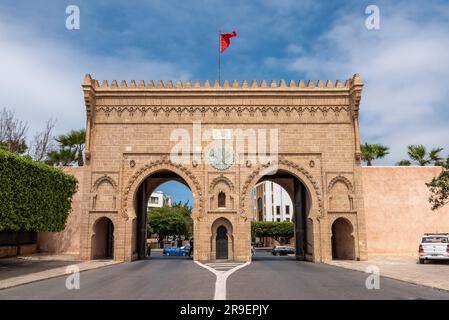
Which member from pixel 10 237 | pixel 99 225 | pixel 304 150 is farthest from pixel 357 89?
pixel 10 237

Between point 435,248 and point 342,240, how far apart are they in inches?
244

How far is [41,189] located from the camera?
20.2 m

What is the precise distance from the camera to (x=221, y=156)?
24.8 metres

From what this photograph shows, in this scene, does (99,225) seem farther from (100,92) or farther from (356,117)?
(356,117)

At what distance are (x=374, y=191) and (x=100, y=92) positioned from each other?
18.3m

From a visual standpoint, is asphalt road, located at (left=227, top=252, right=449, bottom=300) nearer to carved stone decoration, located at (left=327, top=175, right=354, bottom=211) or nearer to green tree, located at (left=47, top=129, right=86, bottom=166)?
carved stone decoration, located at (left=327, top=175, right=354, bottom=211)

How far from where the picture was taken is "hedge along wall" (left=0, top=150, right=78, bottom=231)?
17.3 m

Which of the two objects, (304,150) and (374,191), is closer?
(304,150)

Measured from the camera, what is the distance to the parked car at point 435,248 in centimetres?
2009

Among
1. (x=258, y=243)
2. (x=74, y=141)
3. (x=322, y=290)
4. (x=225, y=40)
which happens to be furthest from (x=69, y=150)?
(x=258, y=243)

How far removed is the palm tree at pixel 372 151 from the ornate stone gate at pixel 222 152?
10.3 metres

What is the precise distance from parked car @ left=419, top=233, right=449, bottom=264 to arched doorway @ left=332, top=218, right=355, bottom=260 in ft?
14.2

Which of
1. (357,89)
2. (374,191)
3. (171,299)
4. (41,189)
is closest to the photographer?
(171,299)

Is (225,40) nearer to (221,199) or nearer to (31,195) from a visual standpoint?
(221,199)
